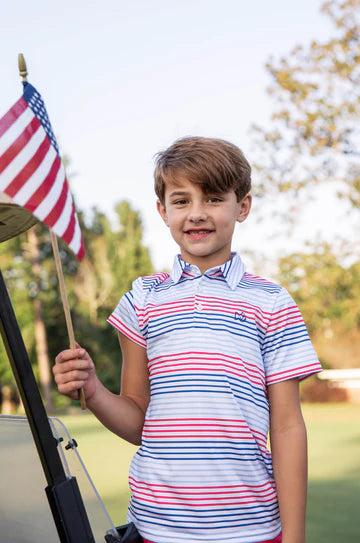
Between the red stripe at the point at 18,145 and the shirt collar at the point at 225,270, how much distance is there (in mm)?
565

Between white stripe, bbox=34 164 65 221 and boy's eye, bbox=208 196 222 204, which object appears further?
boy's eye, bbox=208 196 222 204

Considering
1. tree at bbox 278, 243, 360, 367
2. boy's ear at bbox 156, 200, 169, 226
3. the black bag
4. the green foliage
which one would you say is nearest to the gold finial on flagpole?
boy's ear at bbox 156, 200, 169, 226

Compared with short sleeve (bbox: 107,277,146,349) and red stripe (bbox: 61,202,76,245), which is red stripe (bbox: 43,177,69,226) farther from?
short sleeve (bbox: 107,277,146,349)

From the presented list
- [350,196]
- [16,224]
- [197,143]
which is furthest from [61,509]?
[350,196]

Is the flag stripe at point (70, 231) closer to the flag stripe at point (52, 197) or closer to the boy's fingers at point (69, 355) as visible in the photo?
the flag stripe at point (52, 197)

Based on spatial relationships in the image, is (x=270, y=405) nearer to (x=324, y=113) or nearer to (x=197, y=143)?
(x=197, y=143)

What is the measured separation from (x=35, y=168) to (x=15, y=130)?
0.07 meters

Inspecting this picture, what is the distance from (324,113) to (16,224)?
16443 mm

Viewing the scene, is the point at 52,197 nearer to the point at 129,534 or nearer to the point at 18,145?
the point at 18,145

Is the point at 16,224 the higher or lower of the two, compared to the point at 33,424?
higher

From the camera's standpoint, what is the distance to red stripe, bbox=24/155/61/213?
1.19 meters

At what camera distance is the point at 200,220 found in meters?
1.67

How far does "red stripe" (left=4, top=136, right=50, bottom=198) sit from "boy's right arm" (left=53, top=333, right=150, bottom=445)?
1.17 feet

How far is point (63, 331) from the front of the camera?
27.5 meters
